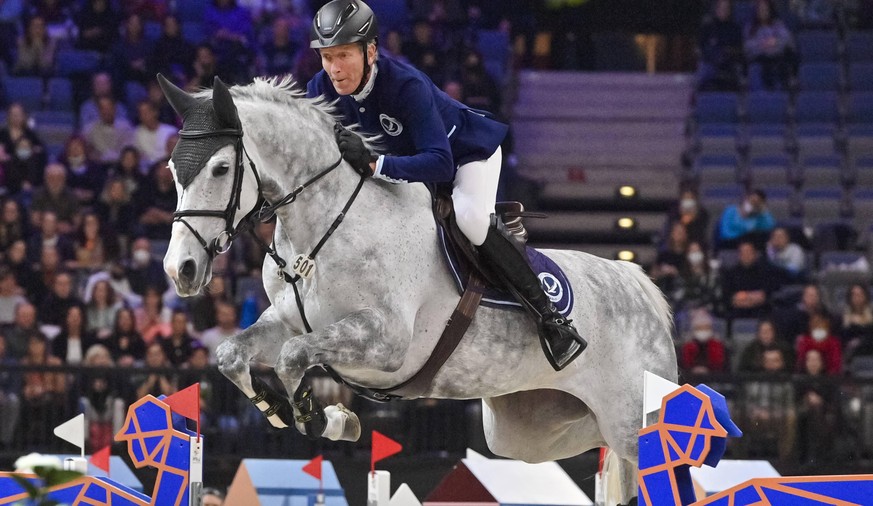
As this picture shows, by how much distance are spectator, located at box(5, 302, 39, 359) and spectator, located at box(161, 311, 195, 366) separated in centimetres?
89

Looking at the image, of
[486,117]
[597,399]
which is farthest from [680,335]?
[486,117]

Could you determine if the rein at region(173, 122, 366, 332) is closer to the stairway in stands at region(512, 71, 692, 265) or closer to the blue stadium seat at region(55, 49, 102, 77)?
the stairway in stands at region(512, 71, 692, 265)

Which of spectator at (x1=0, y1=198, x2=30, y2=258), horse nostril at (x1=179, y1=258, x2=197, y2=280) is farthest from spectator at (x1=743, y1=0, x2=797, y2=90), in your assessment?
horse nostril at (x1=179, y1=258, x2=197, y2=280)

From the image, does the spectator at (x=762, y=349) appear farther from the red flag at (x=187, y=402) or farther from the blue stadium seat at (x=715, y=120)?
the red flag at (x=187, y=402)

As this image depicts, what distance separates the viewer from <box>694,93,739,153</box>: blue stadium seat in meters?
13.0

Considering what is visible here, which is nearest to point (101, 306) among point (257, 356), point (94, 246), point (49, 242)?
point (94, 246)

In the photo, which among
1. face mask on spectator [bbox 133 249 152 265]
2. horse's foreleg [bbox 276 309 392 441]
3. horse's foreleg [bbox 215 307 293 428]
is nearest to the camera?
horse's foreleg [bbox 276 309 392 441]

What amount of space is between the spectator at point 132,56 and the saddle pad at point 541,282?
7.44 m

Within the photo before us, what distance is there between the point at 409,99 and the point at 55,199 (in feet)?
21.2

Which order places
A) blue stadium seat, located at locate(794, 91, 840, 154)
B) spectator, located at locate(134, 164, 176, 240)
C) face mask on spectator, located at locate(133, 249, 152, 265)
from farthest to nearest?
blue stadium seat, located at locate(794, 91, 840, 154) < spectator, located at locate(134, 164, 176, 240) < face mask on spectator, located at locate(133, 249, 152, 265)

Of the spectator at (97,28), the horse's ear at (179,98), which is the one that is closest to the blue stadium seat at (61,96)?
the spectator at (97,28)

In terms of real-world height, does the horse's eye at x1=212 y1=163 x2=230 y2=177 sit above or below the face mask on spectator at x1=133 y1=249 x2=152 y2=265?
above

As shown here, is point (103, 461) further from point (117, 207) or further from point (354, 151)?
point (117, 207)

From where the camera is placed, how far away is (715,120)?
13367mm
